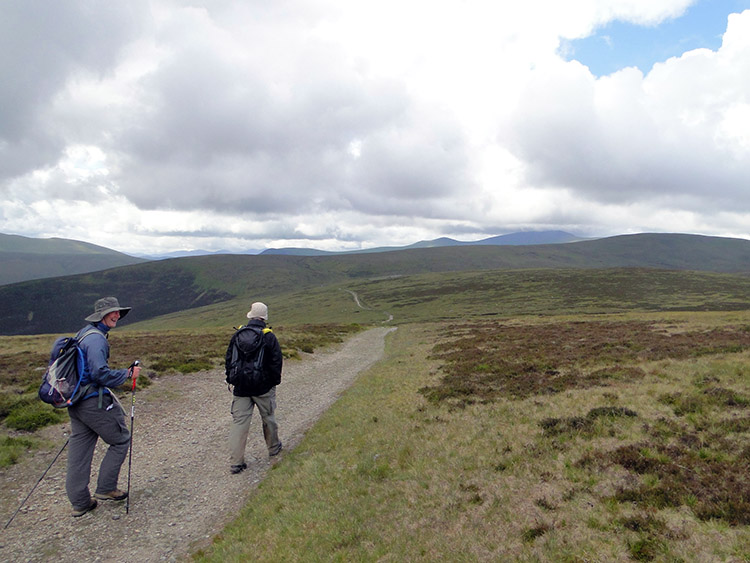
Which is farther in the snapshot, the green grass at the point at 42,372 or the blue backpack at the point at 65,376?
the green grass at the point at 42,372

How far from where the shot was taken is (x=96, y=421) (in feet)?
31.6

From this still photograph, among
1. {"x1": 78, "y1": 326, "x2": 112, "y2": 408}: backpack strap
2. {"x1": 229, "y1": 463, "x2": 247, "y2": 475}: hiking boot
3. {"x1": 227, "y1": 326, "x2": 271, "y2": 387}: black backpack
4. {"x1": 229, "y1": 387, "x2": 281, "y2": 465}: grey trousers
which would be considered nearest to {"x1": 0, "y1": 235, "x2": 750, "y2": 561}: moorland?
{"x1": 229, "y1": 463, "x2": 247, "y2": 475}: hiking boot

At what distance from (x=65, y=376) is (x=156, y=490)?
457 cm

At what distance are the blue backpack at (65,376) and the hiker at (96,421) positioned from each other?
14cm

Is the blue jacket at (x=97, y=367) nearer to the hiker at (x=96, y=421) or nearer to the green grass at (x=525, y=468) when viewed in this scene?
the hiker at (x=96, y=421)

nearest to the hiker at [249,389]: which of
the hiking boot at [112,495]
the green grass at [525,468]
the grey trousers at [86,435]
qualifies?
the green grass at [525,468]

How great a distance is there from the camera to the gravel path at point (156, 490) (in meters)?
8.88

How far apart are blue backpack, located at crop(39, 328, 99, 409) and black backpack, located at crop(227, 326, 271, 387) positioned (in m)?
3.84

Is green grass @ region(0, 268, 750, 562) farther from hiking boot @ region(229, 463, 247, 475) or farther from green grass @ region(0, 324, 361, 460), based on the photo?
hiking boot @ region(229, 463, 247, 475)

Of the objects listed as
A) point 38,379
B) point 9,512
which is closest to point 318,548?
point 9,512

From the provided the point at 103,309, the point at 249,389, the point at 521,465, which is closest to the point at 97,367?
the point at 103,309

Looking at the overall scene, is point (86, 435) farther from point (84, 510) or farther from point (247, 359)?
point (247, 359)

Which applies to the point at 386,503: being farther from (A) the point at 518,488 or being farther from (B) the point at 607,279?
(B) the point at 607,279

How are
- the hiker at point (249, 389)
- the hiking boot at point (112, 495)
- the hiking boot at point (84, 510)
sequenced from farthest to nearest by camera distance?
the hiker at point (249, 389) < the hiking boot at point (112, 495) < the hiking boot at point (84, 510)
